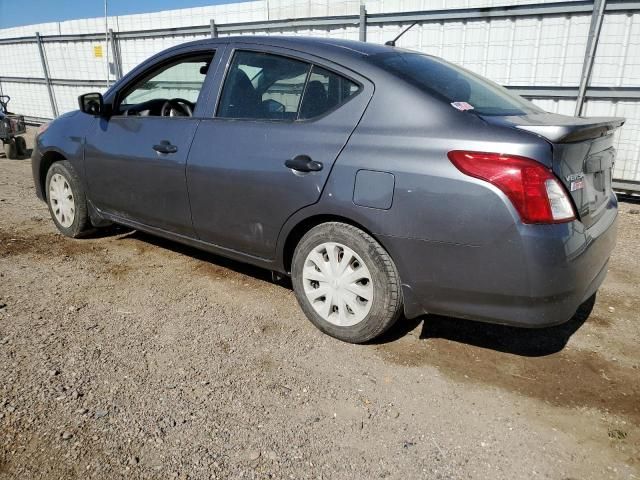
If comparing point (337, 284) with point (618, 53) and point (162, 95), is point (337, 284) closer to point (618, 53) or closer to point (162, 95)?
point (162, 95)

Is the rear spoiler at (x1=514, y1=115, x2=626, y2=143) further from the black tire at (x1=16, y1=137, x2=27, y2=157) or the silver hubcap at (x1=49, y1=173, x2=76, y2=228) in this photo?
the black tire at (x1=16, y1=137, x2=27, y2=157)

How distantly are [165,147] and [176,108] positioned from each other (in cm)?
83

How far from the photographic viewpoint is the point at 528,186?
2154mm

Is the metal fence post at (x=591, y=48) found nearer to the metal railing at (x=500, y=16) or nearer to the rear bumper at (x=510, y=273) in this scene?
the metal railing at (x=500, y=16)

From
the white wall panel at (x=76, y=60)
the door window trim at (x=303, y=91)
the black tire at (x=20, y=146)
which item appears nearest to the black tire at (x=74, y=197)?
the door window trim at (x=303, y=91)

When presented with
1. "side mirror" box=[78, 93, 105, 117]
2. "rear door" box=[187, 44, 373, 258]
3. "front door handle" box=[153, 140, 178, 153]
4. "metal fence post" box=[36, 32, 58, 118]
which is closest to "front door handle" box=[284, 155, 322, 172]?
"rear door" box=[187, 44, 373, 258]

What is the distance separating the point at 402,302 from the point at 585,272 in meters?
0.89

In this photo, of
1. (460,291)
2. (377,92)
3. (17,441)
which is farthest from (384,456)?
(377,92)

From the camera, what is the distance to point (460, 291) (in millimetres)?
2406

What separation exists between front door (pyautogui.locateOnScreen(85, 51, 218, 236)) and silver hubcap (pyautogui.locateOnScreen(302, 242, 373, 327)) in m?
1.04

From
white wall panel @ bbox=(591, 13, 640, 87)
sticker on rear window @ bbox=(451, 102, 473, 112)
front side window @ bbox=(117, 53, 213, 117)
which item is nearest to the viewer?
sticker on rear window @ bbox=(451, 102, 473, 112)

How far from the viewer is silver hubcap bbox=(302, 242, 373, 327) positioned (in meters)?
2.72

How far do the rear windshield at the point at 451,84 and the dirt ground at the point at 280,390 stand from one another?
1.33 m

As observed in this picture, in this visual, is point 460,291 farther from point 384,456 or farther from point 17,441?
point 17,441
